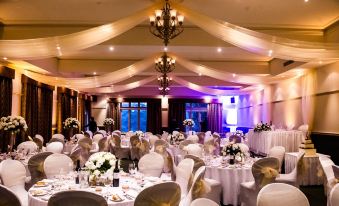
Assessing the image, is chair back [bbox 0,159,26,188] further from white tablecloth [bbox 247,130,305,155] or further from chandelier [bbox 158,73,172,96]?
Result: white tablecloth [bbox 247,130,305,155]

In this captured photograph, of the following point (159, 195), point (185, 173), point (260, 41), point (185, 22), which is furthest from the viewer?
point (185, 22)

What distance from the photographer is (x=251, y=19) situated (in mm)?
8188

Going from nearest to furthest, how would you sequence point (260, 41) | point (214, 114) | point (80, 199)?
point (80, 199)
point (260, 41)
point (214, 114)

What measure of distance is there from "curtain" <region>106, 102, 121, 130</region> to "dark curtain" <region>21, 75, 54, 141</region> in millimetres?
7632

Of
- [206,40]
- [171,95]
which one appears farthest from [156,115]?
[206,40]

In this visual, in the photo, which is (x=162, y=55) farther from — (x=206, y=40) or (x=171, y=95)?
(x=171, y=95)

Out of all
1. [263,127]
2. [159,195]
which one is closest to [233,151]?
[159,195]

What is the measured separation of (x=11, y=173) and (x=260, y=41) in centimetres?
454

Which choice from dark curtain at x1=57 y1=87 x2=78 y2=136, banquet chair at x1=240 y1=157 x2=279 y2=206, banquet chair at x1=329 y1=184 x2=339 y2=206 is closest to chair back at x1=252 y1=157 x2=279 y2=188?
banquet chair at x1=240 y1=157 x2=279 y2=206

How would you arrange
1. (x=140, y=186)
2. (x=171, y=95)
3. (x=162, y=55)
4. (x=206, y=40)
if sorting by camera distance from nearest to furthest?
(x=140, y=186) → (x=206, y=40) → (x=162, y=55) → (x=171, y=95)

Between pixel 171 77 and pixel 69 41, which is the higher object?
pixel 171 77

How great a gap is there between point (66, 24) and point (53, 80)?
8.20 feet

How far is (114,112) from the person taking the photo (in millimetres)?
21000

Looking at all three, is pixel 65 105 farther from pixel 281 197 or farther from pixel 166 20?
pixel 281 197
